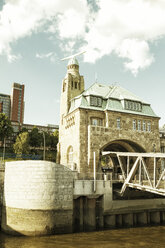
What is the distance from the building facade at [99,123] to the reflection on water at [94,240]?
10.2 metres

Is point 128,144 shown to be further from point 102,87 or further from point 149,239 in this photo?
point 149,239

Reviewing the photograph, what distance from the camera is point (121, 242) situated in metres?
20.4

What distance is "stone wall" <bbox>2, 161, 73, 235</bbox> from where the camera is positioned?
72.0 ft

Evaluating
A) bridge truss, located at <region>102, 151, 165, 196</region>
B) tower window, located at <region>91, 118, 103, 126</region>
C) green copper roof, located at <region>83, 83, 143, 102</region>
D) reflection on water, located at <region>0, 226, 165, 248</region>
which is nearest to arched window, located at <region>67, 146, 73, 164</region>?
tower window, located at <region>91, 118, 103, 126</region>

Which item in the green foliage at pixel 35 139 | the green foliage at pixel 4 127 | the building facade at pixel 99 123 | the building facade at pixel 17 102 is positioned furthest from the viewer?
the building facade at pixel 17 102

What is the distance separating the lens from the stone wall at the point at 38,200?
22.0 metres

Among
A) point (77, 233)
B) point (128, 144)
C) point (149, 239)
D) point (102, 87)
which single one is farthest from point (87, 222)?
point (102, 87)

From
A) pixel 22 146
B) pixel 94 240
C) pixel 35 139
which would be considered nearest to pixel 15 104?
pixel 35 139

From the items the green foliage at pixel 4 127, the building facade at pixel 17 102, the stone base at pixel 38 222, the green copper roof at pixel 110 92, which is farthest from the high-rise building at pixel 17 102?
the stone base at pixel 38 222

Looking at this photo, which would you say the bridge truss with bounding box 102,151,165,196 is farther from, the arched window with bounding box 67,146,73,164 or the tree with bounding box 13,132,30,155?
the tree with bounding box 13,132,30,155

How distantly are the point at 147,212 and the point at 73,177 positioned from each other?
38.6 feet

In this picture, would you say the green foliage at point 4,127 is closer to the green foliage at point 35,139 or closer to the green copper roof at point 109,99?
the green foliage at point 35,139

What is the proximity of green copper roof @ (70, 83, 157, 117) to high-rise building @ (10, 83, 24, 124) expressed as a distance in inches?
4272

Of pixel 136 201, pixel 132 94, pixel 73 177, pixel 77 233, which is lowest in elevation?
pixel 77 233
